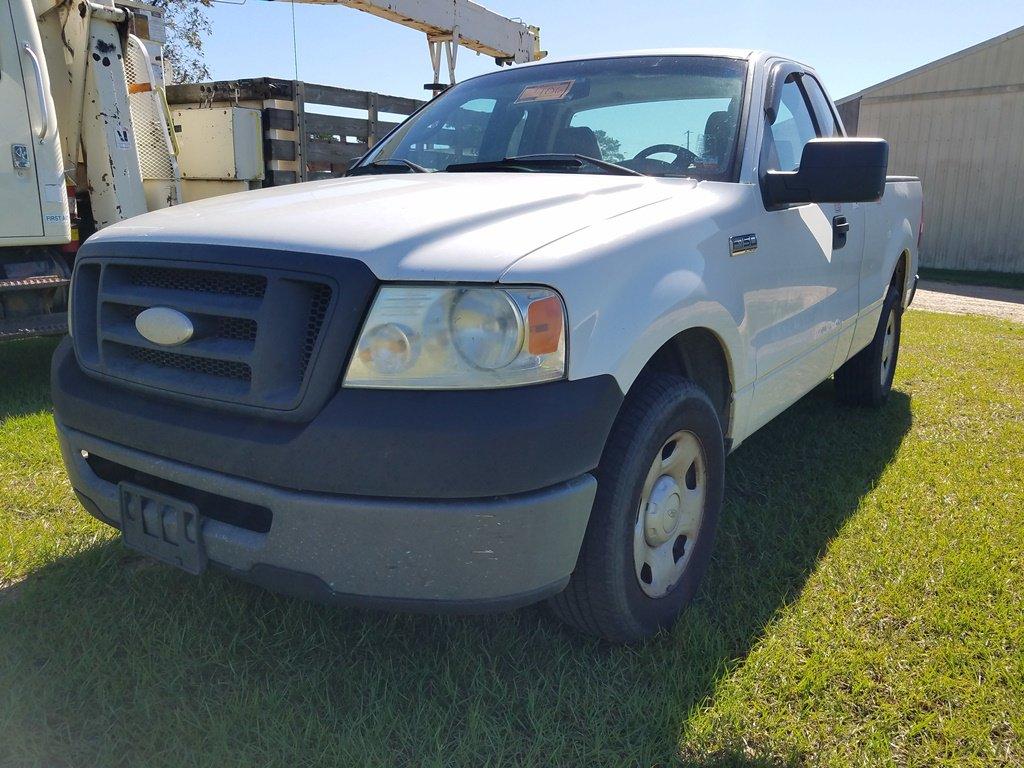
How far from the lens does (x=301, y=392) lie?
5.90 ft

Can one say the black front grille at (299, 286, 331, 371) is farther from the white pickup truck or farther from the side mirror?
the side mirror

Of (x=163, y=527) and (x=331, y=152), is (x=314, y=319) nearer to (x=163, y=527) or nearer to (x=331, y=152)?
(x=163, y=527)

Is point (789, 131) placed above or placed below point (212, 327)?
above

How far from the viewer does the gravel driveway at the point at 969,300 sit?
11.6m

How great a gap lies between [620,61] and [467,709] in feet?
8.12

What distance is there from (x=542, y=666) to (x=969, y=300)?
43.4 ft

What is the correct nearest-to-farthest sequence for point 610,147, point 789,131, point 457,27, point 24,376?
point 610,147 < point 789,131 < point 24,376 < point 457,27

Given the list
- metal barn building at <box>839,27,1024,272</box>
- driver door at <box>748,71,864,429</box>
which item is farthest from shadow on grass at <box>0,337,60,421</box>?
metal barn building at <box>839,27,1024,272</box>

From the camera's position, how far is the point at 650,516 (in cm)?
225

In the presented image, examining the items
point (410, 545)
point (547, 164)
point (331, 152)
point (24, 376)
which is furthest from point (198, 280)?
point (331, 152)

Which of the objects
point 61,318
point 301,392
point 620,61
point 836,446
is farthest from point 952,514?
point 61,318

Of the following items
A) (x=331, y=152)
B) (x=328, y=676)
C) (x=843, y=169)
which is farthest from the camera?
(x=331, y=152)

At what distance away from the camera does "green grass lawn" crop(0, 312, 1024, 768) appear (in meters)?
1.96

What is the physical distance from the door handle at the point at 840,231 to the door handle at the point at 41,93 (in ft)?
14.3
